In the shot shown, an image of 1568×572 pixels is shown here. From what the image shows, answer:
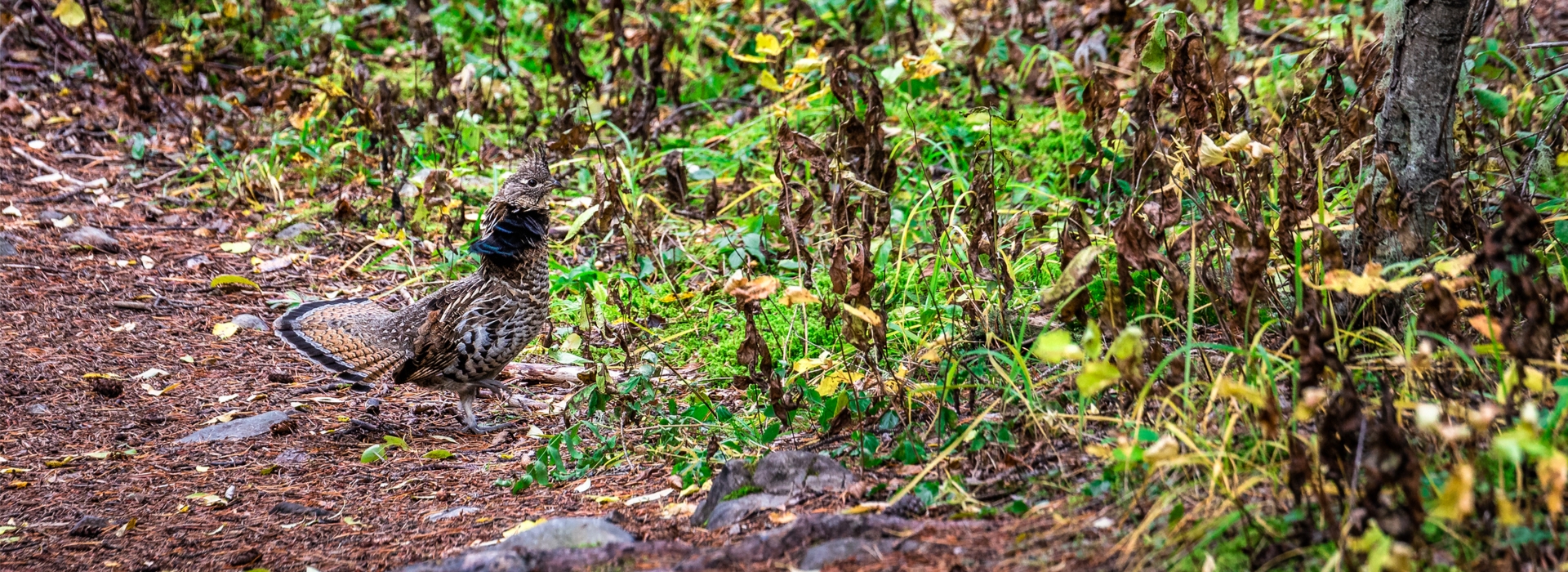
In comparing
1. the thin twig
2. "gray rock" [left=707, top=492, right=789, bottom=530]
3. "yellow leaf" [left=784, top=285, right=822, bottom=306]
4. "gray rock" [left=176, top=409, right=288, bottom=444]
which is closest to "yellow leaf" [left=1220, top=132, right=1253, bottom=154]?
"yellow leaf" [left=784, top=285, right=822, bottom=306]

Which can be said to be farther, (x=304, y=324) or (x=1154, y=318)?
(x=304, y=324)

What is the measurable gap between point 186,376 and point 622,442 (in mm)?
2438

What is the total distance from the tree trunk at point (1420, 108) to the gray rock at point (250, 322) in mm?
4973

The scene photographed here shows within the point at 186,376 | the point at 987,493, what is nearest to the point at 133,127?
the point at 186,376

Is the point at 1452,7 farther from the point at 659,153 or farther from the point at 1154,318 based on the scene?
the point at 659,153

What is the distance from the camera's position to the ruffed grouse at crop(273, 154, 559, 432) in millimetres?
4707

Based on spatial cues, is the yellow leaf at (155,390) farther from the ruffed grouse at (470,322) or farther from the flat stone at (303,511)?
the flat stone at (303,511)

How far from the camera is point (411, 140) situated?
7605 millimetres

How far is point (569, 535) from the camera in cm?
299

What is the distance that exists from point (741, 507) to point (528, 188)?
7.49 ft

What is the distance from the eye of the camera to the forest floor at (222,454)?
11.0 ft

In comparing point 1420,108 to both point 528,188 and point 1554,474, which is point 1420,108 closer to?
point 1554,474

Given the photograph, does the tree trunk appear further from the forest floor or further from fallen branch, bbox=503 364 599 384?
fallen branch, bbox=503 364 599 384

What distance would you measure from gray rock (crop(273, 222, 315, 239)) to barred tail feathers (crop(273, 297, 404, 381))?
1.89 metres
